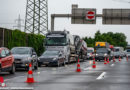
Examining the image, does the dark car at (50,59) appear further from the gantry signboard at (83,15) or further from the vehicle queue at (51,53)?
the gantry signboard at (83,15)

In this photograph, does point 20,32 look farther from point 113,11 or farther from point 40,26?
point 113,11

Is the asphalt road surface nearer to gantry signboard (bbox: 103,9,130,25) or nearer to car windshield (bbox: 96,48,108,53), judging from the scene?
car windshield (bbox: 96,48,108,53)

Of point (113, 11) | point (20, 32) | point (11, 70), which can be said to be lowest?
point (11, 70)

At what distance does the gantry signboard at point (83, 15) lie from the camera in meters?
62.6

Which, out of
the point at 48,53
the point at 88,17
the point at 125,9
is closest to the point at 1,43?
the point at 48,53

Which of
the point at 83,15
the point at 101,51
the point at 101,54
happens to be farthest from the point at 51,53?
the point at 83,15

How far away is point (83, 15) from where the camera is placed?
63.7 m

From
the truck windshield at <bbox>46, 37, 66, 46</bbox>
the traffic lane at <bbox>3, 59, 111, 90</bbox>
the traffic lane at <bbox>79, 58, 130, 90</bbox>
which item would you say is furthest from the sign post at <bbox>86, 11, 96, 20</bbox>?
the traffic lane at <bbox>3, 59, 111, 90</bbox>

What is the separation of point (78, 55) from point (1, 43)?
15.7m

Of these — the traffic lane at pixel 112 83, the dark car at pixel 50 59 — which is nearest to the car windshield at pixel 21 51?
the dark car at pixel 50 59

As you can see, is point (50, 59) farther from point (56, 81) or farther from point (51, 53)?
point (56, 81)

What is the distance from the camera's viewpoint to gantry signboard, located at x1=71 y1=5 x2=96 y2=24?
62.6m

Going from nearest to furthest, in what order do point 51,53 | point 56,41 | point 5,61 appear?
1. point 5,61
2. point 51,53
3. point 56,41

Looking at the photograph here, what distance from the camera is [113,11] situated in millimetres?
64375
